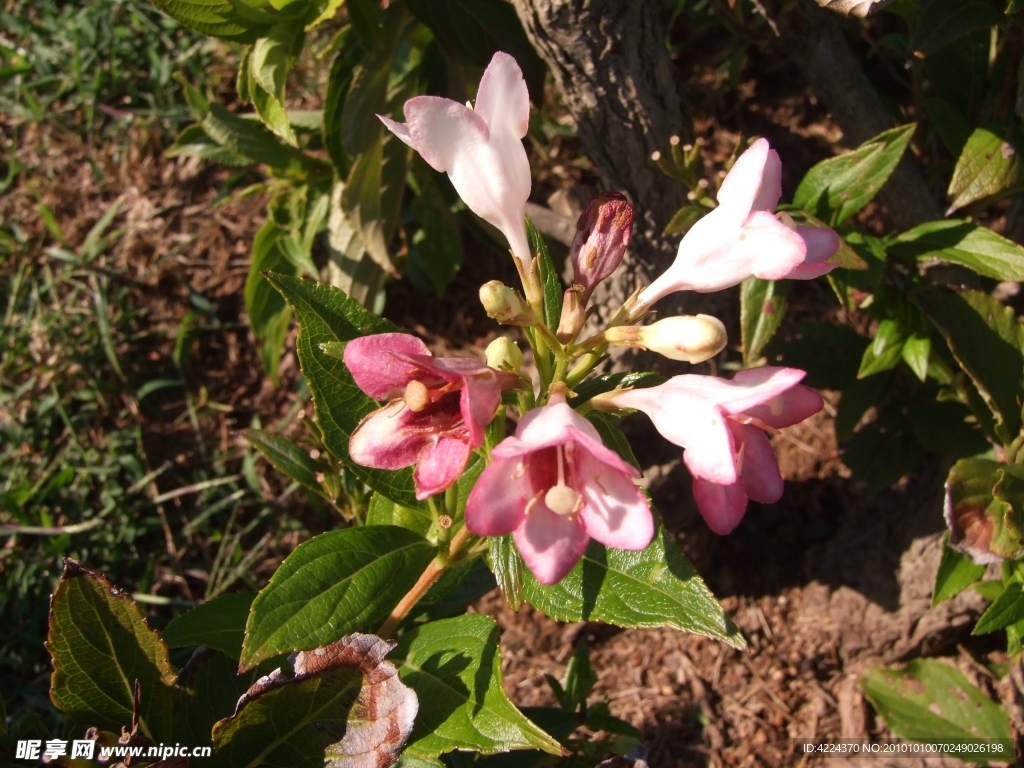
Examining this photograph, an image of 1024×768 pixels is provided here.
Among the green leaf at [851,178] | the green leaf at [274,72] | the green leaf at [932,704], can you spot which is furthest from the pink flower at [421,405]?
the green leaf at [932,704]

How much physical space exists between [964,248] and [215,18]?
66.7 inches

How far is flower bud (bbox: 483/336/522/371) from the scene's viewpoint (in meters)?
1.27

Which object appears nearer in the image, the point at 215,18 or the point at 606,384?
the point at 606,384

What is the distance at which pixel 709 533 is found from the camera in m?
2.72

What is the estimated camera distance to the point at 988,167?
1.84 meters

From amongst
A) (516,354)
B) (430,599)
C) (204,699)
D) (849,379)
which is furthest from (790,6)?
(204,699)

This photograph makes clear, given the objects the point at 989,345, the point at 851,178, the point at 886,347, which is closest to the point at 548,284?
the point at 851,178

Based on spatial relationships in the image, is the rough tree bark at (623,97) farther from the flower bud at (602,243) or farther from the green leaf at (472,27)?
the flower bud at (602,243)

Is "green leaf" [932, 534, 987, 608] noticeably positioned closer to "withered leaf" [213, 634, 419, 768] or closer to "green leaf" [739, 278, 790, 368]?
"green leaf" [739, 278, 790, 368]

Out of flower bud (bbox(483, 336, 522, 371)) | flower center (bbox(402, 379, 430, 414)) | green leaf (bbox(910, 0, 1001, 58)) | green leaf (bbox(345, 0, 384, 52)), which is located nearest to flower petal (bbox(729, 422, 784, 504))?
flower bud (bbox(483, 336, 522, 371))

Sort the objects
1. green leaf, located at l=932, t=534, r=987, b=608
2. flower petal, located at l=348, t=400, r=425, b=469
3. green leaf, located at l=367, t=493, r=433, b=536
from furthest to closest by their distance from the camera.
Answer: green leaf, located at l=932, t=534, r=987, b=608 → green leaf, located at l=367, t=493, r=433, b=536 → flower petal, located at l=348, t=400, r=425, b=469

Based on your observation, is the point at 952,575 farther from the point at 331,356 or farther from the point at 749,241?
the point at 331,356

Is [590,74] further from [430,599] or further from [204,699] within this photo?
[204,699]

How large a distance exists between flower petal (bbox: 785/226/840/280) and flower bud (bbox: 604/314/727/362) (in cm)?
17
